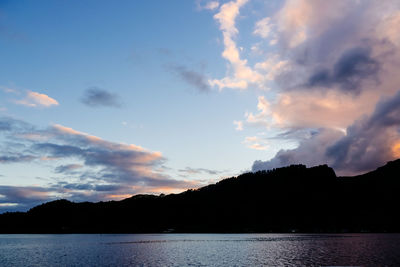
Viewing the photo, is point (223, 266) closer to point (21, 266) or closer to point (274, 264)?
point (274, 264)

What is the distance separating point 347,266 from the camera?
84938mm

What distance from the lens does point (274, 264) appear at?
321ft

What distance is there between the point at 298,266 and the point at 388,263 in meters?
25.1

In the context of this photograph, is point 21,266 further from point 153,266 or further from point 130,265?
point 153,266

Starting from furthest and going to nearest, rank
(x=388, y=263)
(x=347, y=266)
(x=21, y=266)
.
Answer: (x=21, y=266) → (x=388, y=263) → (x=347, y=266)

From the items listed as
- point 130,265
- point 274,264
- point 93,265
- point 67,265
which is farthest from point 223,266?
point 67,265

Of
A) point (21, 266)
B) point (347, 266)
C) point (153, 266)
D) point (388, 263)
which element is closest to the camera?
point (347, 266)

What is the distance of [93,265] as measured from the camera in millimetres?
100875

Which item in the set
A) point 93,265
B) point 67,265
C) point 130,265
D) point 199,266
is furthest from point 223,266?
point 67,265

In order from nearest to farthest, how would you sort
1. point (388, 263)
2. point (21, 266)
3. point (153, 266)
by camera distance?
point (388, 263) < point (153, 266) < point (21, 266)

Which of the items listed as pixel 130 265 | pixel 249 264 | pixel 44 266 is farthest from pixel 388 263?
pixel 44 266

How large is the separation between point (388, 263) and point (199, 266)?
2060 inches

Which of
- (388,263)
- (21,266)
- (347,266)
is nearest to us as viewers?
(347,266)

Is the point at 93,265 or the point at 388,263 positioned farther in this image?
the point at 93,265
